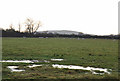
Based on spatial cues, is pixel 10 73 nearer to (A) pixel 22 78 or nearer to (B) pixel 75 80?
(A) pixel 22 78

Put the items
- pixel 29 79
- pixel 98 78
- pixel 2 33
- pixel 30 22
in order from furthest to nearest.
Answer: pixel 30 22
pixel 2 33
pixel 98 78
pixel 29 79

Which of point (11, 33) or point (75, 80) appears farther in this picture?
point (11, 33)

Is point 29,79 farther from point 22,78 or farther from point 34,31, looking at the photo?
point 34,31

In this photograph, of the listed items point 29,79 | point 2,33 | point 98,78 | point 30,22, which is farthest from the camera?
point 30,22

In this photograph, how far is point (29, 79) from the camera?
399 inches

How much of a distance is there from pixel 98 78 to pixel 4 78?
4.73m

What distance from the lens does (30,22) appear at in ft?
509

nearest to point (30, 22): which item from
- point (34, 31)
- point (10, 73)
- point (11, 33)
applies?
point (34, 31)

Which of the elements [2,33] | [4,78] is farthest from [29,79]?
[2,33]

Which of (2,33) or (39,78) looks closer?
(39,78)

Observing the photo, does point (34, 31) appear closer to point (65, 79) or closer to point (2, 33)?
point (2, 33)

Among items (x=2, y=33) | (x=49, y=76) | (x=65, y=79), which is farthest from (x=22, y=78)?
(x=2, y=33)

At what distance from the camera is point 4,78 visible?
1014 centimetres

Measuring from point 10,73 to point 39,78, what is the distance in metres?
1.97
